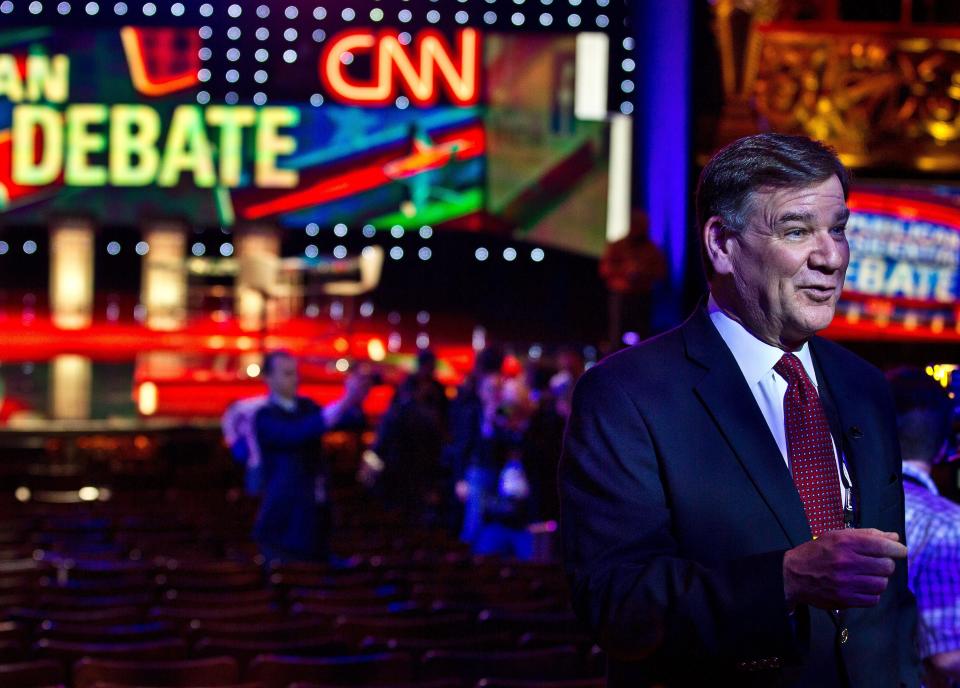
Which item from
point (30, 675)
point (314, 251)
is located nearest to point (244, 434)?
point (30, 675)

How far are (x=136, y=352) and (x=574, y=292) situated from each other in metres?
6.50

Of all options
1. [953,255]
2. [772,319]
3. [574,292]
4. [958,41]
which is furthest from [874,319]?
[574,292]

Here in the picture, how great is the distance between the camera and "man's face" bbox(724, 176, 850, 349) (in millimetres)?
1580

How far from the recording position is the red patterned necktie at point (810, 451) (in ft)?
5.27

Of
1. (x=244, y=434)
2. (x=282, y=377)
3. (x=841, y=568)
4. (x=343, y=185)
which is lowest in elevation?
(x=244, y=434)

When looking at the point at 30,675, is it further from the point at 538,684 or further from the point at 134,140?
the point at 134,140

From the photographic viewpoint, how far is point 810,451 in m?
1.62

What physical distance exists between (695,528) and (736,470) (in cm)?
9

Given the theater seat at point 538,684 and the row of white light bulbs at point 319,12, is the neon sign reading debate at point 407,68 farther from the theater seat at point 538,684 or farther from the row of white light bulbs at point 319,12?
the theater seat at point 538,684

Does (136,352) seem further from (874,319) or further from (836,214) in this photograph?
(836,214)

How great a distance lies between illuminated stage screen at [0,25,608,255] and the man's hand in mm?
14356

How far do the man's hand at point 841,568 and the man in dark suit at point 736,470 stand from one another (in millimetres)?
27

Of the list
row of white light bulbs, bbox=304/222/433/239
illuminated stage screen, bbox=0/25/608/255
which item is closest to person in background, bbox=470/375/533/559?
illuminated stage screen, bbox=0/25/608/255

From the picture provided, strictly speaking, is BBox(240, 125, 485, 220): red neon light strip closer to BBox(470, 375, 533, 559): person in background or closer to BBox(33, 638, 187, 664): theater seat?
BBox(470, 375, 533, 559): person in background
